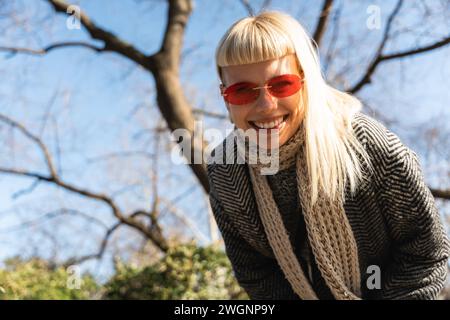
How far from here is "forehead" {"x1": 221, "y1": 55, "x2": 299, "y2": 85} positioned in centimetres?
205

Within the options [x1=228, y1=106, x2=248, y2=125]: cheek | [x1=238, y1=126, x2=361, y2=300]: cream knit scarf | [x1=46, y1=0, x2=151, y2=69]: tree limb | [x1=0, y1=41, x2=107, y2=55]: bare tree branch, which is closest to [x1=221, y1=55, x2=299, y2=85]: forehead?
[x1=228, y1=106, x2=248, y2=125]: cheek

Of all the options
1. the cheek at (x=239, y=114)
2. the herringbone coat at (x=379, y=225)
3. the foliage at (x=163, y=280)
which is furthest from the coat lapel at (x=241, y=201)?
the foliage at (x=163, y=280)

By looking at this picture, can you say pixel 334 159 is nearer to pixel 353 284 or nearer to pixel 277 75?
pixel 277 75

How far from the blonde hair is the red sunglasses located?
0.07m

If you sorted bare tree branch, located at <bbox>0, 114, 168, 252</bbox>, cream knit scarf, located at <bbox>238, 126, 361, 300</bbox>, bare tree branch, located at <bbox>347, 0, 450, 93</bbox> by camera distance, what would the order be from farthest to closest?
bare tree branch, located at <bbox>0, 114, 168, 252</bbox> → bare tree branch, located at <bbox>347, 0, 450, 93</bbox> → cream knit scarf, located at <bbox>238, 126, 361, 300</bbox>

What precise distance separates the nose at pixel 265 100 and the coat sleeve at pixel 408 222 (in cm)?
42

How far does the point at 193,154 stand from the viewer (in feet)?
18.9

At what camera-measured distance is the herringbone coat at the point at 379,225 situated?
6.86 ft

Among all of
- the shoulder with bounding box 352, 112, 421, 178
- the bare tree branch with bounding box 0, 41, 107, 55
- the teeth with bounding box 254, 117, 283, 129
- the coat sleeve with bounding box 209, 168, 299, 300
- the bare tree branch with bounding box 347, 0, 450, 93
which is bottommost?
the coat sleeve with bounding box 209, 168, 299, 300

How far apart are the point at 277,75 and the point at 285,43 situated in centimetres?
14

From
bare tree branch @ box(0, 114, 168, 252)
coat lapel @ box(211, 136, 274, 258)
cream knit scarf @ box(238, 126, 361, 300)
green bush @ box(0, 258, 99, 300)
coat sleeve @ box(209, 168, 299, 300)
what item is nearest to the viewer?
cream knit scarf @ box(238, 126, 361, 300)

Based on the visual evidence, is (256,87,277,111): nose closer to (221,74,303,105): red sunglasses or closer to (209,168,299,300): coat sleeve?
(221,74,303,105): red sunglasses

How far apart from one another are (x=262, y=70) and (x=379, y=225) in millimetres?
803
